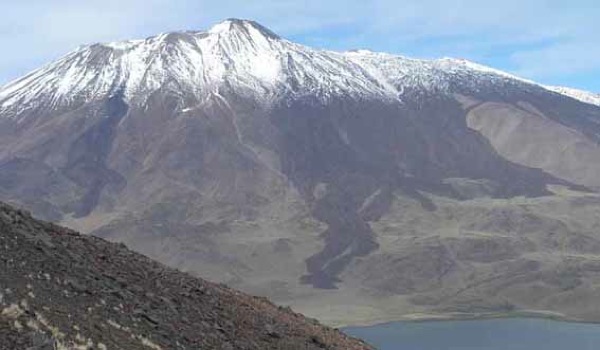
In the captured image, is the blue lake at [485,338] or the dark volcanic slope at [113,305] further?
the blue lake at [485,338]

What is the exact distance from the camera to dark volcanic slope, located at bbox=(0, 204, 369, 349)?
1795 cm

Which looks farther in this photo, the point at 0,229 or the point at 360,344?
the point at 360,344

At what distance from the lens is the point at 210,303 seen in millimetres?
26641

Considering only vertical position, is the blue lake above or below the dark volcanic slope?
above

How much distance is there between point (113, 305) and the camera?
867 inches

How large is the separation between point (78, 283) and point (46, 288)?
5.44 ft

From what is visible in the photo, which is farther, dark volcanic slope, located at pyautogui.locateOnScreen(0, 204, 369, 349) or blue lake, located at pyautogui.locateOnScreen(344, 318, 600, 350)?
blue lake, located at pyautogui.locateOnScreen(344, 318, 600, 350)

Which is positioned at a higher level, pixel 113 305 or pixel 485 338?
pixel 485 338

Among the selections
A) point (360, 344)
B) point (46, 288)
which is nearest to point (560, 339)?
Result: point (360, 344)

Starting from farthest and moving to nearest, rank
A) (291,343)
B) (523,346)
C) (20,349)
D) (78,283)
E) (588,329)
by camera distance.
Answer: (588,329), (523,346), (291,343), (78,283), (20,349)

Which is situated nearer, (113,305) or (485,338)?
(113,305)

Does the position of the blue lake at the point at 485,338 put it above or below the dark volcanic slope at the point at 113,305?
above

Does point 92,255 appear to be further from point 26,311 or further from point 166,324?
point 26,311

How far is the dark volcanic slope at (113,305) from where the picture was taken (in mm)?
17953
